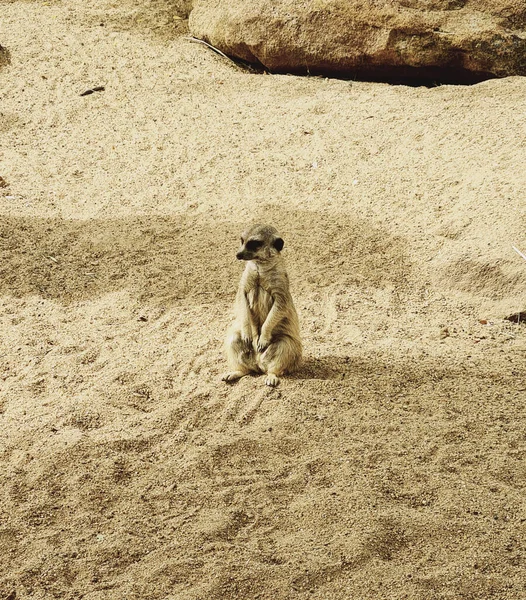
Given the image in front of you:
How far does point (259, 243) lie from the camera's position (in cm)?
399

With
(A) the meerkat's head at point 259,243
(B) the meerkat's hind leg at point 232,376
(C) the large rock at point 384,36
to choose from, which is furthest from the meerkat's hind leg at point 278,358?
(C) the large rock at point 384,36

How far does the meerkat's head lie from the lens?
3975mm

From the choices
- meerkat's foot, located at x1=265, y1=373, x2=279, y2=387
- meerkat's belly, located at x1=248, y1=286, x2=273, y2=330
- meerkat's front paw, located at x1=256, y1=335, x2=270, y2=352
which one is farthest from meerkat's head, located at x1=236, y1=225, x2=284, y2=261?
meerkat's foot, located at x1=265, y1=373, x2=279, y2=387

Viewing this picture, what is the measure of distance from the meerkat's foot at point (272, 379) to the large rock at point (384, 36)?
4825 mm

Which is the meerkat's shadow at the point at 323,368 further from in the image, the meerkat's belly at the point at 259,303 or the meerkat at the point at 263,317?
the meerkat's belly at the point at 259,303

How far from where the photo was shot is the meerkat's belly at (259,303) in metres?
4.15

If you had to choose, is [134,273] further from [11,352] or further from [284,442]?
[284,442]

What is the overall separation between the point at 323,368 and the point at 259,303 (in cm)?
50

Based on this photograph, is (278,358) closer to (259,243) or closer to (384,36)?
(259,243)

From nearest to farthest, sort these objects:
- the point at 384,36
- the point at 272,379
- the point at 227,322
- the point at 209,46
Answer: the point at 272,379 < the point at 227,322 < the point at 384,36 < the point at 209,46

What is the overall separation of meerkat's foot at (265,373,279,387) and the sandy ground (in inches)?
1.6

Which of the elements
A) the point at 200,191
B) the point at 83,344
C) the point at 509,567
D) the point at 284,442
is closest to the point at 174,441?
the point at 284,442

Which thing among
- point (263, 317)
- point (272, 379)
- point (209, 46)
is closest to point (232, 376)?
point (272, 379)

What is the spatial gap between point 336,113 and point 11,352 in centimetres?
413
